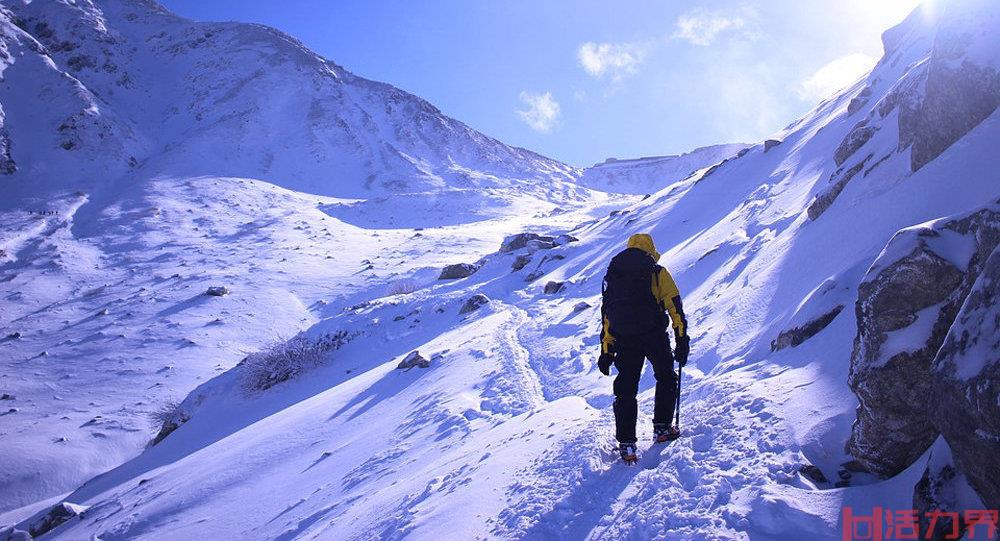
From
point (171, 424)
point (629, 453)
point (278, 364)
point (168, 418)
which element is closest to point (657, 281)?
point (629, 453)

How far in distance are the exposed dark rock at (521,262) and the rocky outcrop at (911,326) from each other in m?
20.1

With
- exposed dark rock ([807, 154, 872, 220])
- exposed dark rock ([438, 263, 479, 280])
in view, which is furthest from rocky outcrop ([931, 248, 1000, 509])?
exposed dark rock ([438, 263, 479, 280])

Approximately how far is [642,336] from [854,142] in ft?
32.4

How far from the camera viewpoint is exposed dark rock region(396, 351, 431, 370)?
12.3m

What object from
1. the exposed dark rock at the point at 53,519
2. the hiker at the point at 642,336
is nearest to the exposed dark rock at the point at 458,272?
the exposed dark rock at the point at 53,519

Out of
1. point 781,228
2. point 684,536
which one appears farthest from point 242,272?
point 684,536

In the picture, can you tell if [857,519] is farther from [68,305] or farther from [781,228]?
[68,305]

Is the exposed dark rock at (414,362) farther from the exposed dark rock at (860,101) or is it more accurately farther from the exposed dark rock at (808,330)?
the exposed dark rock at (860,101)

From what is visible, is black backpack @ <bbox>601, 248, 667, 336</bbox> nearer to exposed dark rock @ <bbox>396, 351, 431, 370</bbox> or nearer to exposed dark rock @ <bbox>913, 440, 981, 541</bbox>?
exposed dark rock @ <bbox>913, 440, 981, 541</bbox>

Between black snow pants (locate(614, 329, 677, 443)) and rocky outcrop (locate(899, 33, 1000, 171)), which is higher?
rocky outcrop (locate(899, 33, 1000, 171))

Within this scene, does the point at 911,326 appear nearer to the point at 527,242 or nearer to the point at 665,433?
the point at 665,433

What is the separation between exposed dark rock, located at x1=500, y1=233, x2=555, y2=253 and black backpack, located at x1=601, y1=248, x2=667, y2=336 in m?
21.6

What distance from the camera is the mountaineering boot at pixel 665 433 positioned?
466cm

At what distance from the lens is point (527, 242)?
27.2m
